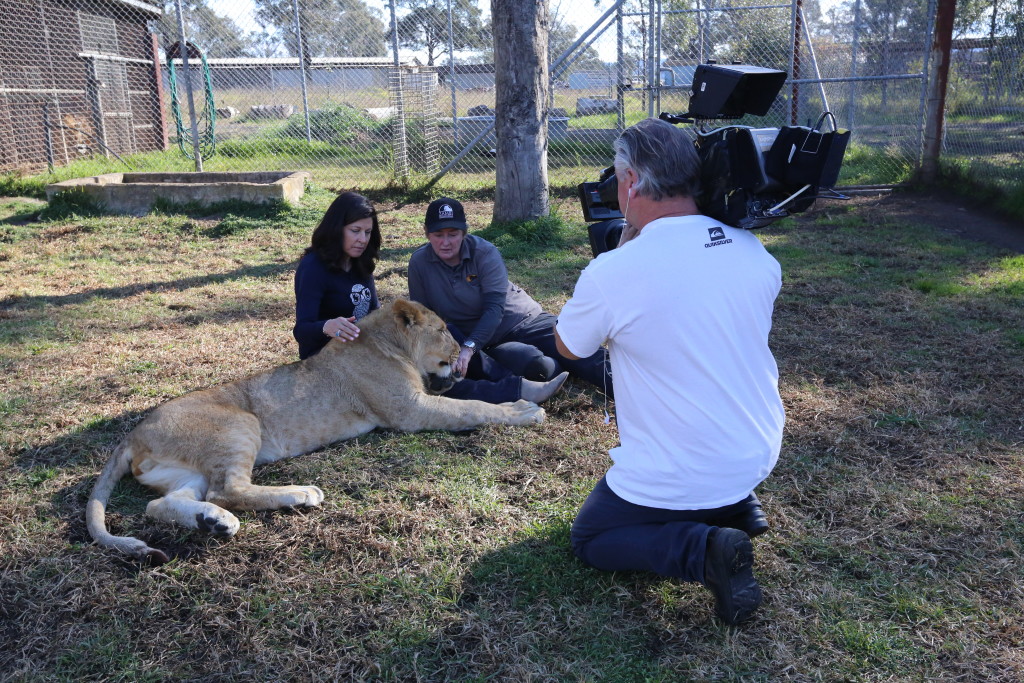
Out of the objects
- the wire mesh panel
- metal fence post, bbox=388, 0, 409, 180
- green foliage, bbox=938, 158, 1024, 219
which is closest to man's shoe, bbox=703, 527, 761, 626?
green foliage, bbox=938, 158, 1024, 219

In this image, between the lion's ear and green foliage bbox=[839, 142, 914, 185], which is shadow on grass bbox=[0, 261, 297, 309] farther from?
green foliage bbox=[839, 142, 914, 185]

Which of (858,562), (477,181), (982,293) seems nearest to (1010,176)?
(982,293)

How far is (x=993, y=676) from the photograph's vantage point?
254 cm

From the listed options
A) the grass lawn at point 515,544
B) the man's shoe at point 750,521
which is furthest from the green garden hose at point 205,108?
the man's shoe at point 750,521

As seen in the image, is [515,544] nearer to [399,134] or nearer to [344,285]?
[344,285]

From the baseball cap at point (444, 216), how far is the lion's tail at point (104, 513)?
2064 millimetres

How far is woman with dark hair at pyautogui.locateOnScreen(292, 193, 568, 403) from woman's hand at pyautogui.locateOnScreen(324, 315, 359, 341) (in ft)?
0.11

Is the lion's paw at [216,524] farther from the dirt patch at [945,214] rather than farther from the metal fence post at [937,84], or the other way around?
the metal fence post at [937,84]

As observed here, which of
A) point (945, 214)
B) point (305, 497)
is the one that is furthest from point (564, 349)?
point (945, 214)

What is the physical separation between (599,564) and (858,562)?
3.45ft

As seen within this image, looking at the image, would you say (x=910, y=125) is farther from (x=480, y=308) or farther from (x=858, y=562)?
(x=858, y=562)

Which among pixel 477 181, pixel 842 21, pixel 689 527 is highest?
pixel 842 21

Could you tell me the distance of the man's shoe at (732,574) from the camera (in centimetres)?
267

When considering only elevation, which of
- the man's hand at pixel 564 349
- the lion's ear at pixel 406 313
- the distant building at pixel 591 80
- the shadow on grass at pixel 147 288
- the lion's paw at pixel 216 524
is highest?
the distant building at pixel 591 80
